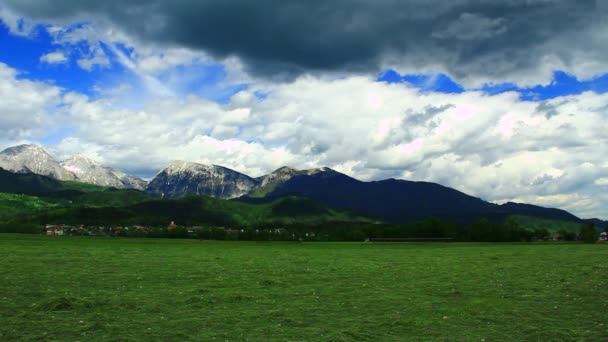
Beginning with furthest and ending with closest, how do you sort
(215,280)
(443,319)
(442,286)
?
1. (215,280)
2. (442,286)
3. (443,319)

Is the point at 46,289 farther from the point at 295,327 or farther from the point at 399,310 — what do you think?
the point at 399,310

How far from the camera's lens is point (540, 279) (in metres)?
40.6

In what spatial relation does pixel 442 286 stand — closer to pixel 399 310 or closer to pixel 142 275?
pixel 399 310

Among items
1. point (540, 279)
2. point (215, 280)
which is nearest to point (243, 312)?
point (215, 280)

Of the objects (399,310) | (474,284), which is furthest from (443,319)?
(474,284)

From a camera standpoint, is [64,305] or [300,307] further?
[300,307]

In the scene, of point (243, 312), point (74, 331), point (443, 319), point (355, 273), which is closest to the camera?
point (74, 331)

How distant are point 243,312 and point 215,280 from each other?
15616mm

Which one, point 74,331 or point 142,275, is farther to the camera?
point 142,275

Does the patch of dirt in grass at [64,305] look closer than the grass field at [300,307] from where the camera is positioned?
No

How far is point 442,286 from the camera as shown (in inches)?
1427

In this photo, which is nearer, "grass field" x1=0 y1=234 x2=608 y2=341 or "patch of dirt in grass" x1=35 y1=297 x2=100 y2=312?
"grass field" x1=0 y1=234 x2=608 y2=341

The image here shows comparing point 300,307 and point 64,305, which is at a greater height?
point 300,307

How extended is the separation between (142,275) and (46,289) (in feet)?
37.1
